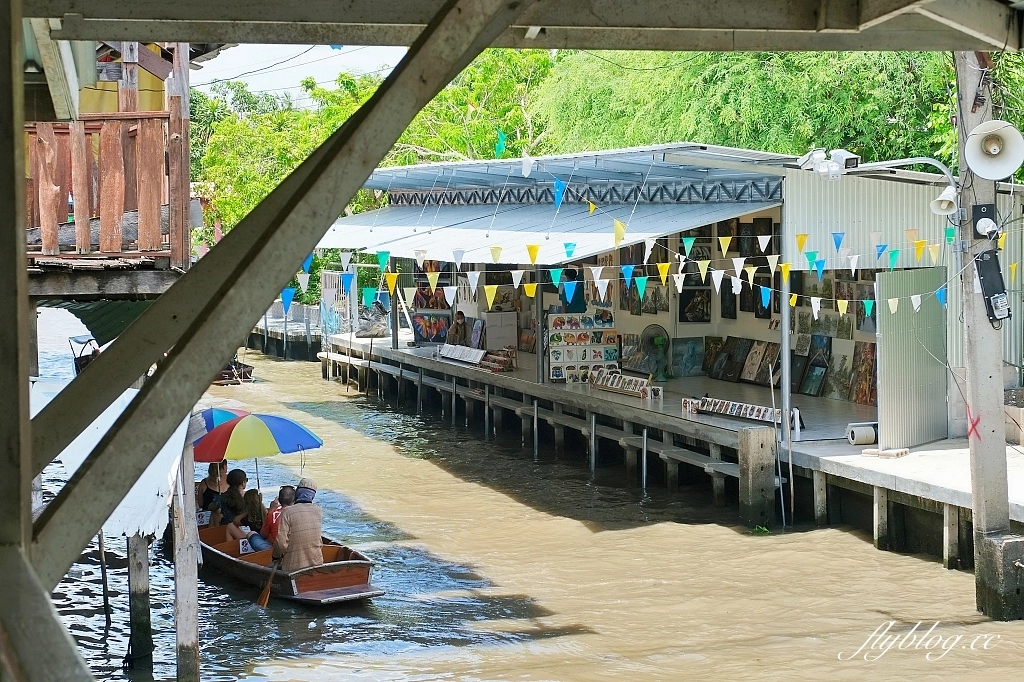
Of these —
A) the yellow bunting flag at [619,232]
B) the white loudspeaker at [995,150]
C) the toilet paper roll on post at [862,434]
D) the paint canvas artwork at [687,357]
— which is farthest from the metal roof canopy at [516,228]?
the white loudspeaker at [995,150]

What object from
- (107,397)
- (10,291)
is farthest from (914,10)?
(10,291)

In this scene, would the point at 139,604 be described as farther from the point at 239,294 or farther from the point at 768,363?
the point at 768,363

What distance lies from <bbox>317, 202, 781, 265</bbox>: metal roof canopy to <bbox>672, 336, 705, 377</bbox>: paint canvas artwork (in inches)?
115

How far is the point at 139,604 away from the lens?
11.2 metres

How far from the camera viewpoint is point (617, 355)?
74.8 ft

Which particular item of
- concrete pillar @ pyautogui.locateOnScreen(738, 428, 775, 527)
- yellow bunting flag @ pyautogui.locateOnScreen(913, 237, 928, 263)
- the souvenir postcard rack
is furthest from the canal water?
yellow bunting flag @ pyautogui.locateOnScreen(913, 237, 928, 263)

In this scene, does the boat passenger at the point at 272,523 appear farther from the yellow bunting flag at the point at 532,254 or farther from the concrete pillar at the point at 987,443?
the concrete pillar at the point at 987,443

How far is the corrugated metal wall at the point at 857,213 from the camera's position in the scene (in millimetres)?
17453

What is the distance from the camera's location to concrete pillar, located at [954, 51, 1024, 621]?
1155cm

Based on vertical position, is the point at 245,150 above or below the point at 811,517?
above

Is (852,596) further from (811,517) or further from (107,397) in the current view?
(107,397)

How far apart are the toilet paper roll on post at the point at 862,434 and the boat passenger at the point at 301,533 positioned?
7.22 meters

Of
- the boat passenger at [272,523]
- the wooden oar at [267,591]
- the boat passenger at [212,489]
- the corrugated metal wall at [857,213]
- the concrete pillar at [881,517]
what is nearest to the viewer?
the wooden oar at [267,591]

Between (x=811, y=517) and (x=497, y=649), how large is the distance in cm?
613
